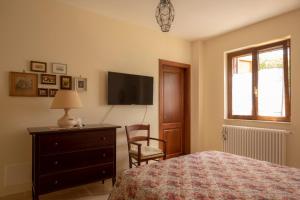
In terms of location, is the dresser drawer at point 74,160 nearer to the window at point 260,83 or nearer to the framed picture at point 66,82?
the framed picture at point 66,82

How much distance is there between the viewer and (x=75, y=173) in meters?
2.50

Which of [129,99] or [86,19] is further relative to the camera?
[129,99]

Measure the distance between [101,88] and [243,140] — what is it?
2.68m

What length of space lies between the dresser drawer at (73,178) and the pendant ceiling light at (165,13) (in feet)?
6.43

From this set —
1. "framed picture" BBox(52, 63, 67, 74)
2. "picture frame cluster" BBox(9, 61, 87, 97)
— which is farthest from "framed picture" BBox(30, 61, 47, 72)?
"framed picture" BBox(52, 63, 67, 74)

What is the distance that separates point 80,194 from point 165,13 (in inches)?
99.3

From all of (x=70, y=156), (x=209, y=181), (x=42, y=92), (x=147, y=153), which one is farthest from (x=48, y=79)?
(x=209, y=181)

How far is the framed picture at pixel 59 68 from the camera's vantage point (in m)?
2.81

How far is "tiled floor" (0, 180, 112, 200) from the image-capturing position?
2578mm

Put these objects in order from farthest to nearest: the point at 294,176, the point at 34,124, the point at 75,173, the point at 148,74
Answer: the point at 148,74, the point at 34,124, the point at 75,173, the point at 294,176

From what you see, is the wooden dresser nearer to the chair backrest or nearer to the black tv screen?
the chair backrest

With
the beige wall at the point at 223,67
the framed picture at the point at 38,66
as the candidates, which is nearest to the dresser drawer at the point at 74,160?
the framed picture at the point at 38,66

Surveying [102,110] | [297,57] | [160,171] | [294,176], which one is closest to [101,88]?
[102,110]

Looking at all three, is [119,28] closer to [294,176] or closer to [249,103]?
[249,103]
